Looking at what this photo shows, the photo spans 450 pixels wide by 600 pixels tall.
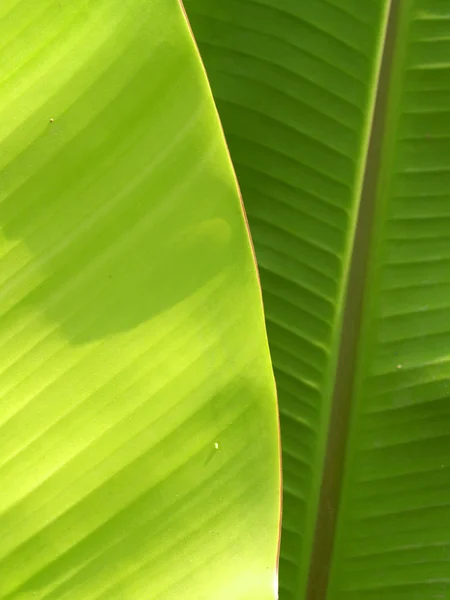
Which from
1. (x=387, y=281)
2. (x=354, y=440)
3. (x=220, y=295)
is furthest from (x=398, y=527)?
(x=220, y=295)

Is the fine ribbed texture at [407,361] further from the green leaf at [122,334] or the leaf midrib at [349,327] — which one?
the green leaf at [122,334]

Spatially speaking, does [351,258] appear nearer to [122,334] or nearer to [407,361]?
[407,361]

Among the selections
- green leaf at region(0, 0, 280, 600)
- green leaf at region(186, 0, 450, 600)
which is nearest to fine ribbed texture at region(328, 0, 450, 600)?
green leaf at region(186, 0, 450, 600)

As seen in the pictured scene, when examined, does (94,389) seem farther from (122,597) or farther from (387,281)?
(387,281)

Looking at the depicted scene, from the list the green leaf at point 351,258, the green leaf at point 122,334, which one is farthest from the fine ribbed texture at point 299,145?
the green leaf at point 122,334

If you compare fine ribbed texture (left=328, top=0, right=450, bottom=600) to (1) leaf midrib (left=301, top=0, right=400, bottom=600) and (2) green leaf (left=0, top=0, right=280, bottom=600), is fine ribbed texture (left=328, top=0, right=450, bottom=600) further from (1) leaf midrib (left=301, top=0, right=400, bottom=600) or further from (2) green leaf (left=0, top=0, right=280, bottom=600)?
(2) green leaf (left=0, top=0, right=280, bottom=600)

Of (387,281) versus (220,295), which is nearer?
(220,295)

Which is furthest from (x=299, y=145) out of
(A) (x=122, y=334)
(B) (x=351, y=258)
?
(A) (x=122, y=334)

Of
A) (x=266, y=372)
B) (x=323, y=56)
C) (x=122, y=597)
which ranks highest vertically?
(x=323, y=56)
